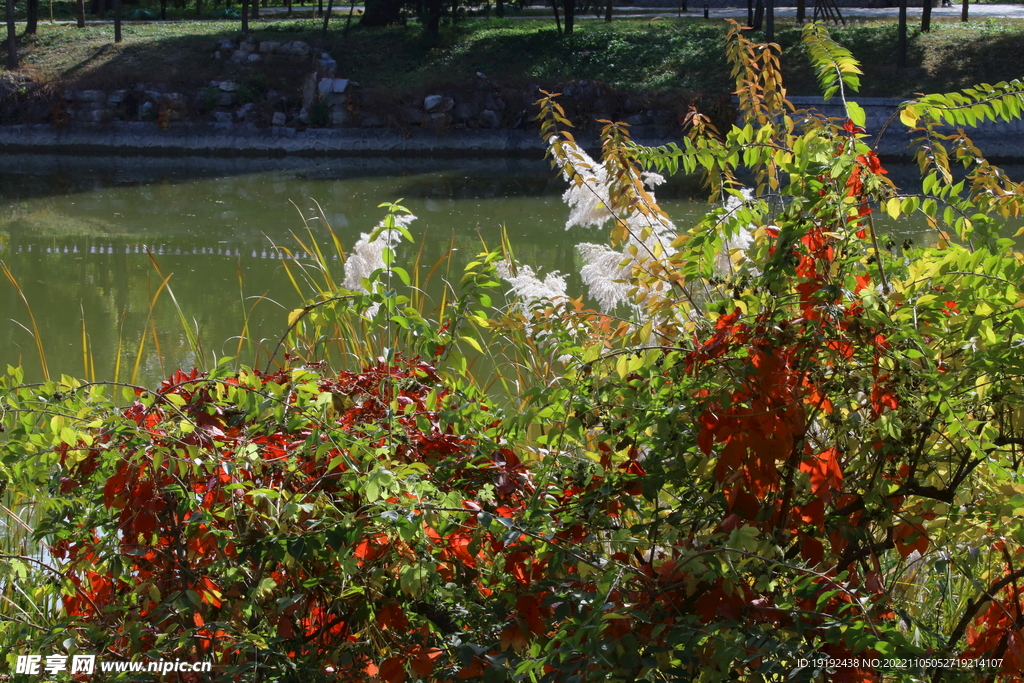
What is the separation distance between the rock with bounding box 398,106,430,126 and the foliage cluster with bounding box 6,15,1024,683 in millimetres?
13750

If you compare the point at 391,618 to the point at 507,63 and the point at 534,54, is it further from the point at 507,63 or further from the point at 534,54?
the point at 534,54

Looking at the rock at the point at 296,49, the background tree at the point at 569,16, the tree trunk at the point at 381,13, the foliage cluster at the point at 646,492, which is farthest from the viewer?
the tree trunk at the point at 381,13

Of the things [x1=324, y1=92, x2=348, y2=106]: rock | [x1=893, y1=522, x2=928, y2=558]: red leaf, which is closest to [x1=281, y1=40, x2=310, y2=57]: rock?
[x1=324, y1=92, x2=348, y2=106]: rock

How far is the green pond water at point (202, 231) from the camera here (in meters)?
5.50

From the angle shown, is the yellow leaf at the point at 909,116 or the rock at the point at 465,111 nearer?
the yellow leaf at the point at 909,116

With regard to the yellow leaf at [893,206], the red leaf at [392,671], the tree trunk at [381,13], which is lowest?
the red leaf at [392,671]

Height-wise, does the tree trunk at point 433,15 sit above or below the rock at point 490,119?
above

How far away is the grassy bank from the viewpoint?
1446 centimetres

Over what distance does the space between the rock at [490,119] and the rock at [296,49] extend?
4288mm

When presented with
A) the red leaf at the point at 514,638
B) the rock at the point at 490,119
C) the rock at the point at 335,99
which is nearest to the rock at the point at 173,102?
the rock at the point at 335,99

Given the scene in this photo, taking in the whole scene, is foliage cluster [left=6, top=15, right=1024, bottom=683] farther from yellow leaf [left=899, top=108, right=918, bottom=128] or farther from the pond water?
the pond water

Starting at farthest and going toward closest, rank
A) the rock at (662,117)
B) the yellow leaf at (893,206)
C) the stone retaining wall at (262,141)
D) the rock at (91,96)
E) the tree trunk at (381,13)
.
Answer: the tree trunk at (381,13) → the rock at (91,96) → the stone retaining wall at (262,141) → the rock at (662,117) → the yellow leaf at (893,206)

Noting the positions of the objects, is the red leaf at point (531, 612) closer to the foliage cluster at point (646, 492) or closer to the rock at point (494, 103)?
the foliage cluster at point (646, 492)

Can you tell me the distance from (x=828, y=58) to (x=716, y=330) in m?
0.59
